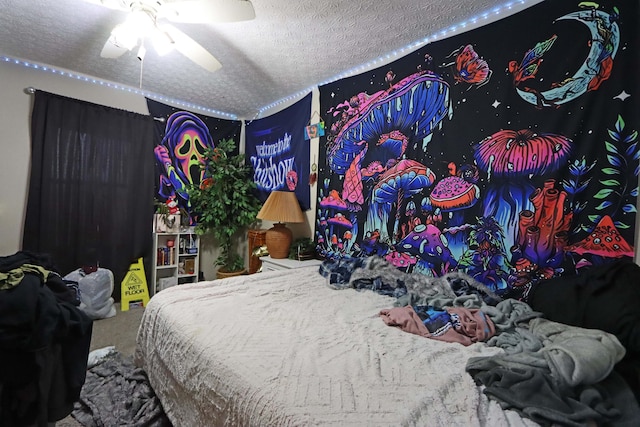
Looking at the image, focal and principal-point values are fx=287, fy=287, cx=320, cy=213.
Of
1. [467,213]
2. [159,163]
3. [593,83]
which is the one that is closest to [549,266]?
[467,213]

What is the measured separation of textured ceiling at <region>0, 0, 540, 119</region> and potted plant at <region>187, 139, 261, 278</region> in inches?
33.0

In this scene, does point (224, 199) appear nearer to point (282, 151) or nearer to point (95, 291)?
point (282, 151)

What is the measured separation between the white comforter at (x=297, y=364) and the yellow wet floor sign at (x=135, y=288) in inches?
65.9

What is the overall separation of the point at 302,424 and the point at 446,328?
818 millimetres

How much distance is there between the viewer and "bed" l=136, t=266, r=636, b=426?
81 cm

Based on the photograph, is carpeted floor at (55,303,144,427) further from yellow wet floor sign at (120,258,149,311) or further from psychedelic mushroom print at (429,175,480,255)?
psychedelic mushroom print at (429,175,480,255)

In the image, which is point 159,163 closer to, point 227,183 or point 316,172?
point 227,183

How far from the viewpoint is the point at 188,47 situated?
1744 mm

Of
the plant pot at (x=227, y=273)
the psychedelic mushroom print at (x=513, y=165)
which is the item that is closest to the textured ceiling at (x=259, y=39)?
the psychedelic mushroom print at (x=513, y=165)

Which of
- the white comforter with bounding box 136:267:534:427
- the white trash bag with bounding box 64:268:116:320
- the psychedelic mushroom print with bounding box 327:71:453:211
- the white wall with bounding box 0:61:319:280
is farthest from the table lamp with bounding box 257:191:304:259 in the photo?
the white wall with bounding box 0:61:319:280

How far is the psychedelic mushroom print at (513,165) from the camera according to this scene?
1.49m

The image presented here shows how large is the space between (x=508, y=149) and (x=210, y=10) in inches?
68.8

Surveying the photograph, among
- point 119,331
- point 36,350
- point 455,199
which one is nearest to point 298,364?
point 36,350

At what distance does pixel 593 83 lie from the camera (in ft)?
4.51
